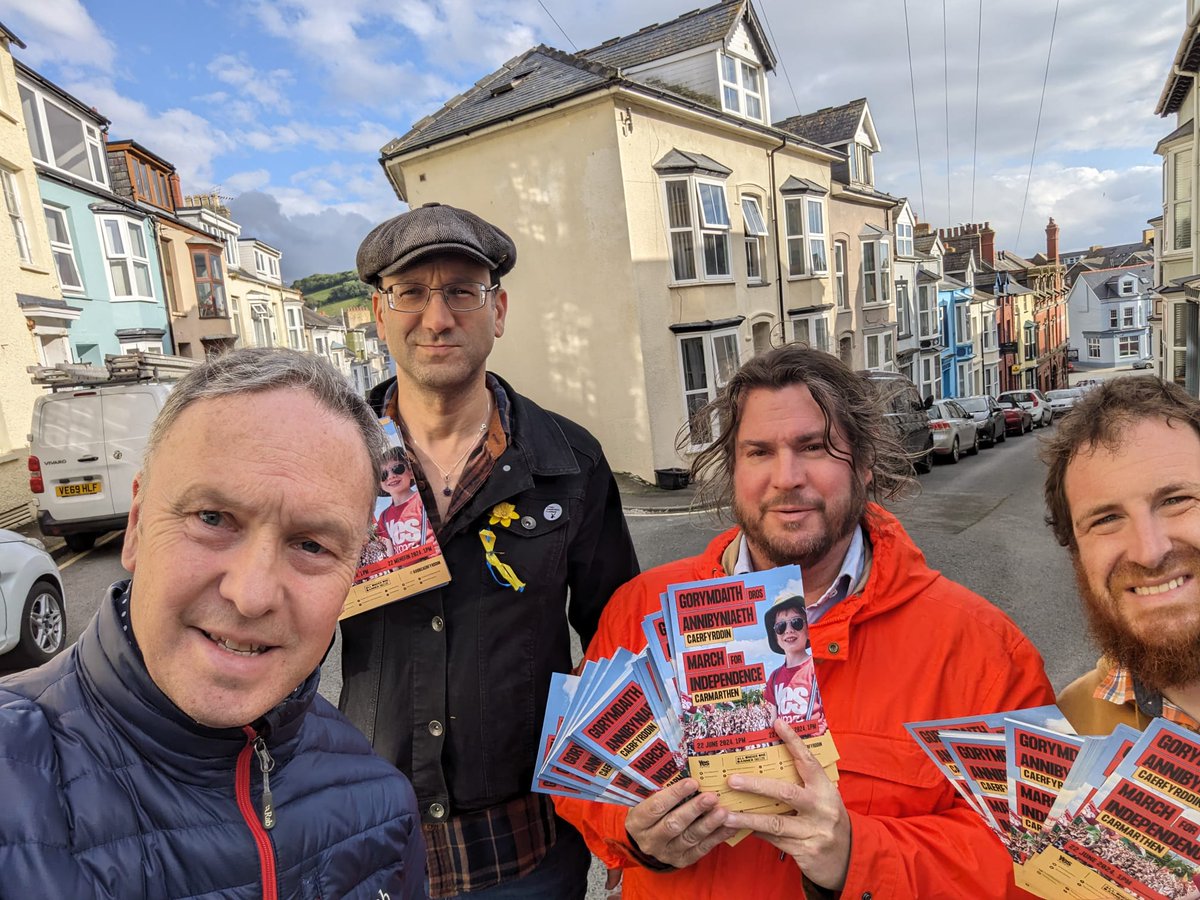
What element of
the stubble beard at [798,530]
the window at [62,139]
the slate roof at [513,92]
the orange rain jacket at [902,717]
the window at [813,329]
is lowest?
the orange rain jacket at [902,717]

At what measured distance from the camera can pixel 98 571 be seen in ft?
28.5

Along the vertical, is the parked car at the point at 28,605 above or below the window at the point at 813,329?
below

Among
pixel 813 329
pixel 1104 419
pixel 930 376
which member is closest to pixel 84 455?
pixel 1104 419

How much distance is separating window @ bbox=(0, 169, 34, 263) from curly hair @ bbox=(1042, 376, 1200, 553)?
60.3ft

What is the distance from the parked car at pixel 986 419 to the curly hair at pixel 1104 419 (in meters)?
21.4

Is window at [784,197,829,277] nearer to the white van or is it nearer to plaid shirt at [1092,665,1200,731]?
the white van

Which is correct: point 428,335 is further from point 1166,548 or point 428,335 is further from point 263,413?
point 1166,548

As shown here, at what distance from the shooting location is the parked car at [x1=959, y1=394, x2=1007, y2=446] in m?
21.5

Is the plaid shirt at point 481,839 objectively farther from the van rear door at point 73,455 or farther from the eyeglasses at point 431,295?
the van rear door at point 73,455

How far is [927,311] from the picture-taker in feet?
113

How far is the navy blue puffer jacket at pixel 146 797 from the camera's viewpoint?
96 cm

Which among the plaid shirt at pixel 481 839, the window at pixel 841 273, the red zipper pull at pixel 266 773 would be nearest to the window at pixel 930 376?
the window at pixel 841 273

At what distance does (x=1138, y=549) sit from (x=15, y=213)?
19.4m

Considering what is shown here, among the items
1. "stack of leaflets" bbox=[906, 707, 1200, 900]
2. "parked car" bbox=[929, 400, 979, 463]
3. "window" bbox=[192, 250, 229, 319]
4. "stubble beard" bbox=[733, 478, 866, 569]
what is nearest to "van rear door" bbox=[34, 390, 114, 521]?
"stubble beard" bbox=[733, 478, 866, 569]
